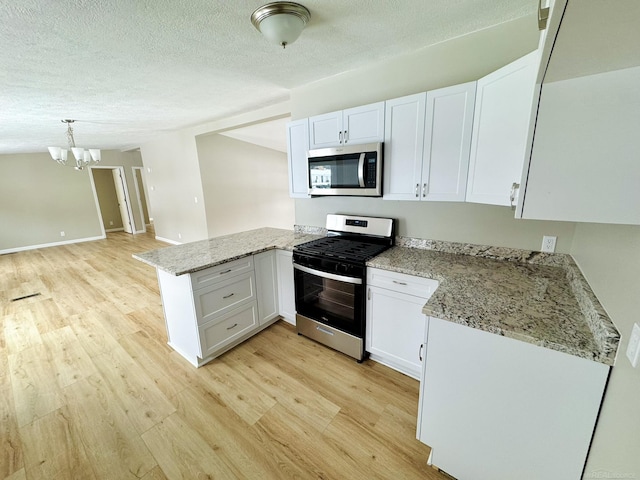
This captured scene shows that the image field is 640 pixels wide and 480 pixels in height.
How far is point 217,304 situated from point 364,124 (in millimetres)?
2007

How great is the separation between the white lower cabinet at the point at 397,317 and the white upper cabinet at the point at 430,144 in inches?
27.0

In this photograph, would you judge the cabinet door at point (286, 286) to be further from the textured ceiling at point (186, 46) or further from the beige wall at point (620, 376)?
the beige wall at point (620, 376)

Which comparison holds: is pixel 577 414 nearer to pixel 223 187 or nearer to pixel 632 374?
pixel 632 374

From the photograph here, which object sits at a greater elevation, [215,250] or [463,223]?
[463,223]

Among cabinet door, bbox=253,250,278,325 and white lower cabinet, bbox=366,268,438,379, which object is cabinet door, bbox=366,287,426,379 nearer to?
white lower cabinet, bbox=366,268,438,379

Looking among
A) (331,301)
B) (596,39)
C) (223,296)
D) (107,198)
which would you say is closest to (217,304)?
(223,296)

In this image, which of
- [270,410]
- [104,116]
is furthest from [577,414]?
[104,116]

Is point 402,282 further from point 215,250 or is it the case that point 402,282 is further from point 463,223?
point 215,250

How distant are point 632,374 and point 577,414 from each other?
0.34 meters

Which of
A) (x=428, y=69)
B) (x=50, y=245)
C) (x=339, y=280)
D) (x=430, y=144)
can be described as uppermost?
(x=428, y=69)

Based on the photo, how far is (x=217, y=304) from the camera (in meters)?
2.28

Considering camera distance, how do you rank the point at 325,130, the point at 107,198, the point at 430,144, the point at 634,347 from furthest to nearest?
the point at 107,198
the point at 325,130
the point at 430,144
the point at 634,347

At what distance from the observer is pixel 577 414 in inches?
39.6

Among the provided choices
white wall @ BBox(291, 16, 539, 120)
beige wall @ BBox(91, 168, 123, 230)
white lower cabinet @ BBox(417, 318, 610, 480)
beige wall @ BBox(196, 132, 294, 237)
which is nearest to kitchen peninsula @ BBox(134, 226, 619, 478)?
white lower cabinet @ BBox(417, 318, 610, 480)
